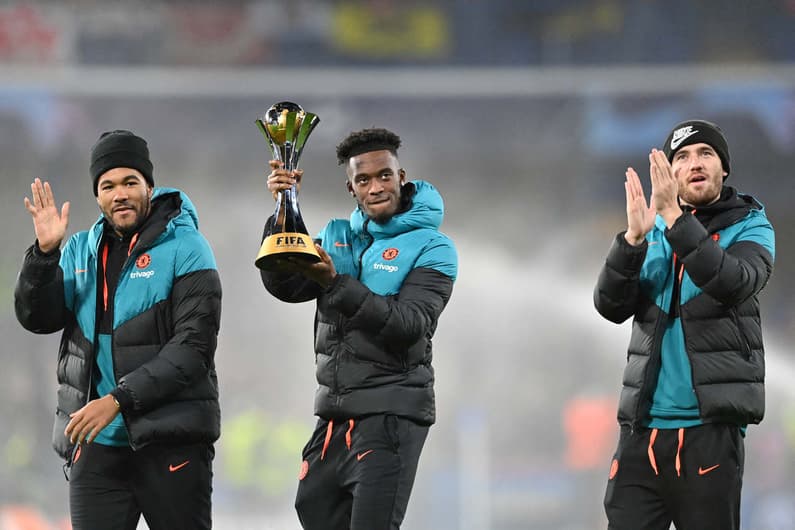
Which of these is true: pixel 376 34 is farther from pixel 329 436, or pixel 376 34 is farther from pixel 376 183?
pixel 329 436

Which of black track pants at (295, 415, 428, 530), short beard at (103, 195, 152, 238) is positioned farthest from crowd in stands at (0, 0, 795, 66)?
black track pants at (295, 415, 428, 530)

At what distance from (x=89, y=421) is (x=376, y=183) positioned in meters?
0.89

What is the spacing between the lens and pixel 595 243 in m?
9.84

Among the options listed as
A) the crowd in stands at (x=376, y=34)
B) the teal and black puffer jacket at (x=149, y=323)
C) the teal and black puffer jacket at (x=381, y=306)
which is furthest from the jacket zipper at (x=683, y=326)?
the crowd in stands at (x=376, y=34)

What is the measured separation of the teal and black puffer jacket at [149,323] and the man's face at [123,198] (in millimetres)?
40

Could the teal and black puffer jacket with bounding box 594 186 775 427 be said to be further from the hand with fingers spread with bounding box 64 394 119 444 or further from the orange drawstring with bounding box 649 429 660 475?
the hand with fingers spread with bounding box 64 394 119 444

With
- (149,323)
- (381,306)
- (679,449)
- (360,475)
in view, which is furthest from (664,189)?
(149,323)

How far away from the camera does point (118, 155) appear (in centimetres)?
285

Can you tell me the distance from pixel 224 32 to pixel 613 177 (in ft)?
11.5

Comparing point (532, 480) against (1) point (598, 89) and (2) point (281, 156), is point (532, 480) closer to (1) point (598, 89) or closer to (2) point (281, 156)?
(1) point (598, 89)

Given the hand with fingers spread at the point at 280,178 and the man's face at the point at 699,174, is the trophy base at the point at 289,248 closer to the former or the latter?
the hand with fingers spread at the point at 280,178

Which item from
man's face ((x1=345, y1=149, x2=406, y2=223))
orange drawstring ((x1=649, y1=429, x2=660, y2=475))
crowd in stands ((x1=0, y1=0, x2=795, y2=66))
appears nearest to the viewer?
orange drawstring ((x1=649, y1=429, x2=660, y2=475))

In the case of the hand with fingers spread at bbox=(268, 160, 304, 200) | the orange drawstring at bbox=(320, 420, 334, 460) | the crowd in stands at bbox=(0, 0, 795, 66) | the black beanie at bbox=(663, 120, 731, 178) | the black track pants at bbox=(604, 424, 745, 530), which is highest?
the crowd in stands at bbox=(0, 0, 795, 66)

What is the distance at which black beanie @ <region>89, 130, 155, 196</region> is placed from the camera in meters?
2.85
